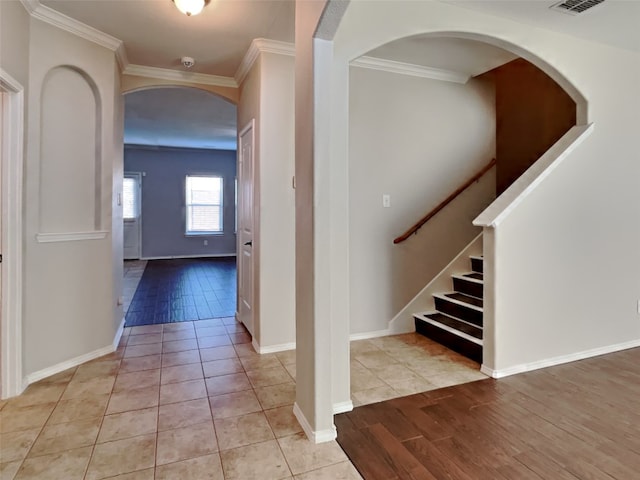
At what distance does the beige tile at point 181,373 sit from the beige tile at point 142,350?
428 mm

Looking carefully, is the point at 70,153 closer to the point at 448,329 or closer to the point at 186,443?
the point at 186,443

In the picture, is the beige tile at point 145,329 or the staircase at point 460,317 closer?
the staircase at point 460,317

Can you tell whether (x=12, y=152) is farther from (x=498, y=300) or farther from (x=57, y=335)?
(x=498, y=300)

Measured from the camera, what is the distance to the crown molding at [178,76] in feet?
11.8

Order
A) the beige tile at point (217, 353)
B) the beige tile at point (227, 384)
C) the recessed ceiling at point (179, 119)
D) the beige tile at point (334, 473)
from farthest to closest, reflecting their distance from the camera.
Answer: the recessed ceiling at point (179, 119)
the beige tile at point (217, 353)
the beige tile at point (227, 384)
the beige tile at point (334, 473)

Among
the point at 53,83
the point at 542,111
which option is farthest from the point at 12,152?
the point at 542,111

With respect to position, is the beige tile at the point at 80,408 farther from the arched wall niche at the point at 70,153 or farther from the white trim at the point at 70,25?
the white trim at the point at 70,25

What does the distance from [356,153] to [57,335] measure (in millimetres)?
2842

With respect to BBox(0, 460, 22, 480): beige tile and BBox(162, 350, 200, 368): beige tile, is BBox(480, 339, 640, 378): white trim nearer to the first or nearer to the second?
BBox(162, 350, 200, 368): beige tile

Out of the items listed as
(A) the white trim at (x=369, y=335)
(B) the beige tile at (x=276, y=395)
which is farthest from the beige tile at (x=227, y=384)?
(A) the white trim at (x=369, y=335)

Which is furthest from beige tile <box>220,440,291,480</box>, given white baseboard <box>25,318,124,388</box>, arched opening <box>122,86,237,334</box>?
arched opening <box>122,86,237,334</box>

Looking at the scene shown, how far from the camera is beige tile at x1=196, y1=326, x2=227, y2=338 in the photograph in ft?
12.3

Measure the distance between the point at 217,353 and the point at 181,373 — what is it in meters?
0.44

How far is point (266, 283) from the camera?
324 centimetres
